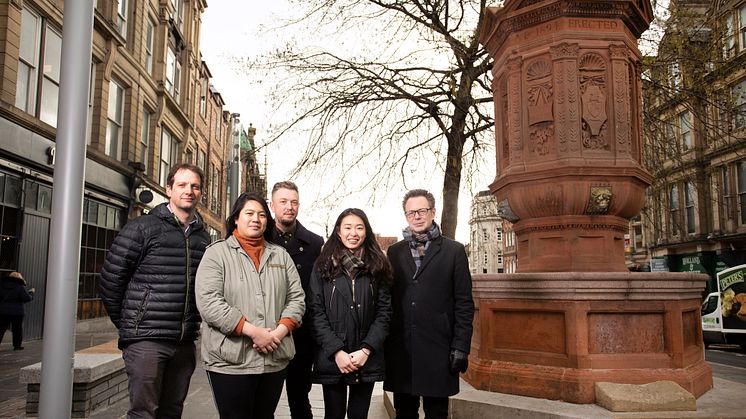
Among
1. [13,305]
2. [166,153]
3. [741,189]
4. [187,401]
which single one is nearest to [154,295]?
[187,401]

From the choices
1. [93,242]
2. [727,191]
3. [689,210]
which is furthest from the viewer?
[689,210]

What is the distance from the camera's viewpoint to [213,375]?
11.0ft

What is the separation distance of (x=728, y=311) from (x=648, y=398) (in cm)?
1550

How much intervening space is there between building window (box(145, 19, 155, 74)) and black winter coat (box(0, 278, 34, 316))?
41.9ft

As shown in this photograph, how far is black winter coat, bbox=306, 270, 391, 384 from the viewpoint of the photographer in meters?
3.62

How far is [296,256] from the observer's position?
171 inches

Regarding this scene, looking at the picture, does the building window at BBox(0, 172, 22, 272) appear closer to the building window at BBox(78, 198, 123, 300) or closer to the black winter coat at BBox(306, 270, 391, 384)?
the building window at BBox(78, 198, 123, 300)

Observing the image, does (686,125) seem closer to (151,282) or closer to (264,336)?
(264,336)

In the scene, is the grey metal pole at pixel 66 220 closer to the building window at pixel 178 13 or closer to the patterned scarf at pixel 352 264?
the patterned scarf at pixel 352 264

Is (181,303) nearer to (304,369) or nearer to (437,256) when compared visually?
(304,369)

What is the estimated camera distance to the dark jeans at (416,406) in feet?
12.9

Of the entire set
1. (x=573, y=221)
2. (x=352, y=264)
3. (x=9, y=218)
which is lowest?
(x=352, y=264)

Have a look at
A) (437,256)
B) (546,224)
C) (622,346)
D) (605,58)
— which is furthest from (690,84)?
(437,256)

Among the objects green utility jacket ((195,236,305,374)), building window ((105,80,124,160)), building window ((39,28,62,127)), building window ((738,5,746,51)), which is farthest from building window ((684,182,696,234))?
green utility jacket ((195,236,305,374))
